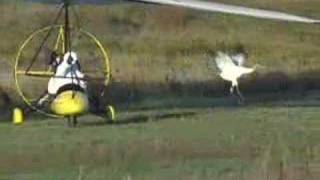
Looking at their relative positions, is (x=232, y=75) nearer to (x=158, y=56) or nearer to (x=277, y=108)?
(x=277, y=108)

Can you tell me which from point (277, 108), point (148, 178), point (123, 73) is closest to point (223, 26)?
point (123, 73)

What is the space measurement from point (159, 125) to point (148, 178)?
5.92 meters

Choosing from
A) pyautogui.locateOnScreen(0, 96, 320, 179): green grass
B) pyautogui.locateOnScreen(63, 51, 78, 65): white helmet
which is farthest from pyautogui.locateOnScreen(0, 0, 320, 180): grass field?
pyautogui.locateOnScreen(63, 51, 78, 65): white helmet

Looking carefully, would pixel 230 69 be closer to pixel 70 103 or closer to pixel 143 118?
pixel 143 118

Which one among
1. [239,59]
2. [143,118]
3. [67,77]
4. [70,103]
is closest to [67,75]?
[67,77]

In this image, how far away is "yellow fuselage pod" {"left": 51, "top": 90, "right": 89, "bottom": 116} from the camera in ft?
71.1

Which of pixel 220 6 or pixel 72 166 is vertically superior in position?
pixel 220 6

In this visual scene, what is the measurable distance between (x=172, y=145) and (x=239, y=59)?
11.4 meters

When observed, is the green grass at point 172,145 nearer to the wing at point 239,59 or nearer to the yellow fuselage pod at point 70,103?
the yellow fuselage pod at point 70,103

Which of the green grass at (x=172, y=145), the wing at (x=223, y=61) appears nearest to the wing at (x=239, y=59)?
the wing at (x=223, y=61)

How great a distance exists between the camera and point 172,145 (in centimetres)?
1852

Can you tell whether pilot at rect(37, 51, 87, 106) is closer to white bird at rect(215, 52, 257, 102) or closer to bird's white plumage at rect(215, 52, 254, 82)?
white bird at rect(215, 52, 257, 102)

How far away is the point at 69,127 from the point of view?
21.4 m

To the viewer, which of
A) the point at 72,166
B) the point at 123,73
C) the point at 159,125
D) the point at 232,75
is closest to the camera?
the point at 72,166
